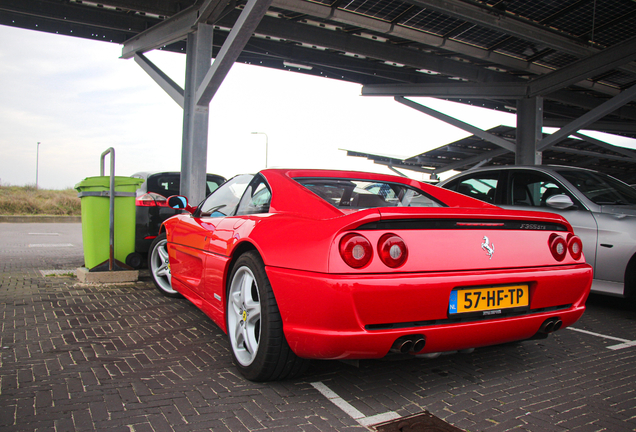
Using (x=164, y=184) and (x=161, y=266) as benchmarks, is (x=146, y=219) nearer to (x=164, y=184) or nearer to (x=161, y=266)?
(x=164, y=184)

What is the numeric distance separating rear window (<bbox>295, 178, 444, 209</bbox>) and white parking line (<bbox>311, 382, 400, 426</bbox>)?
1173 millimetres

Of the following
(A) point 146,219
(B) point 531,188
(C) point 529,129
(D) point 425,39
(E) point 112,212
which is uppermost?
(D) point 425,39

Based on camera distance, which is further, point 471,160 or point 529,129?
point 471,160

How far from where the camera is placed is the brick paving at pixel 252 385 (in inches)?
84.6

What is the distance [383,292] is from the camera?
207 cm

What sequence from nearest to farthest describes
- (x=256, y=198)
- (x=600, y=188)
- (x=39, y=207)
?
(x=256, y=198) → (x=600, y=188) → (x=39, y=207)

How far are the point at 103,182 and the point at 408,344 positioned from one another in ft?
16.4

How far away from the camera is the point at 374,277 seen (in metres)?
2.08

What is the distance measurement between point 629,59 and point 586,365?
9115 mm

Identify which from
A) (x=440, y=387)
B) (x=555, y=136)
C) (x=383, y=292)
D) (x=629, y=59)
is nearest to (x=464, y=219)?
(x=383, y=292)

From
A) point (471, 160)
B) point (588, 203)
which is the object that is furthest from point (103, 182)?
point (471, 160)

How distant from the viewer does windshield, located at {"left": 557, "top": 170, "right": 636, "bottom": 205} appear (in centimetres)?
481

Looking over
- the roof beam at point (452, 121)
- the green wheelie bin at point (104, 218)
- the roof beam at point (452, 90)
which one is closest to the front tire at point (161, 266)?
the green wheelie bin at point (104, 218)

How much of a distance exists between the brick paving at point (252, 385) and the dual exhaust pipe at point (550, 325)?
34 cm
